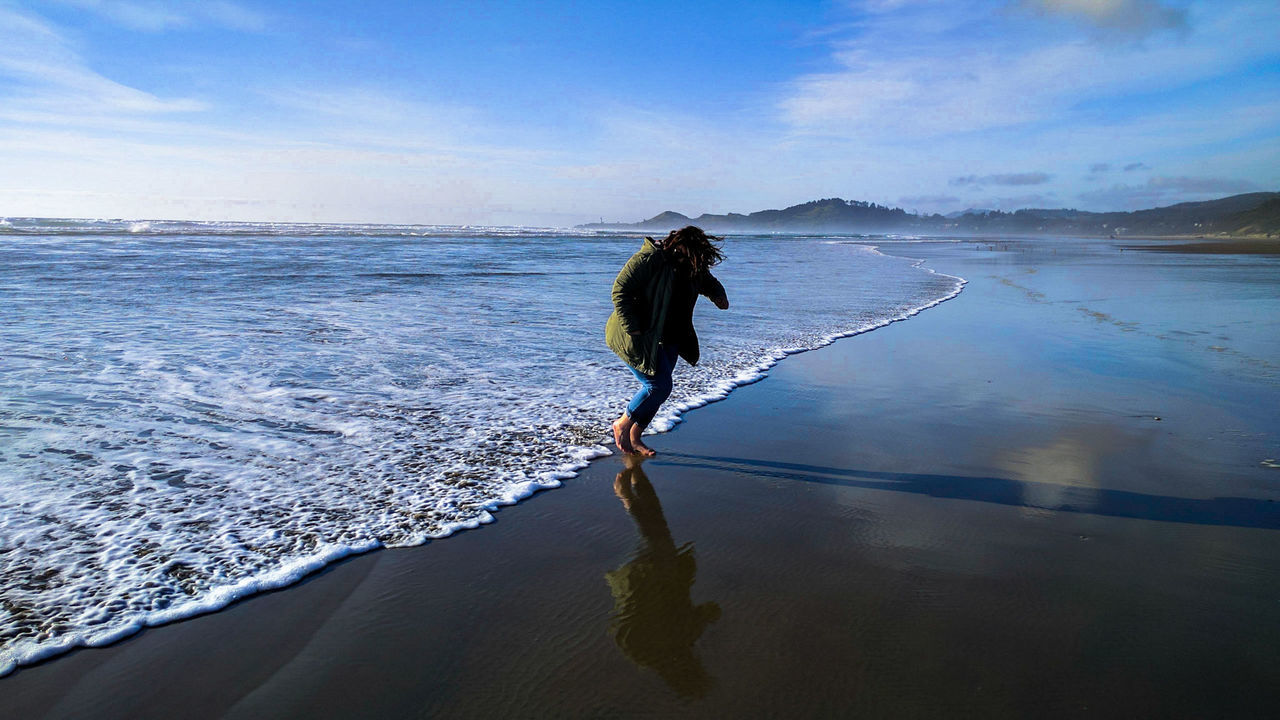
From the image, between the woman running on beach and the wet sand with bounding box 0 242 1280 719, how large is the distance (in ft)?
2.11

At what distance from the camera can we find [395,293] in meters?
15.3

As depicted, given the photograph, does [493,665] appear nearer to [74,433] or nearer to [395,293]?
[74,433]

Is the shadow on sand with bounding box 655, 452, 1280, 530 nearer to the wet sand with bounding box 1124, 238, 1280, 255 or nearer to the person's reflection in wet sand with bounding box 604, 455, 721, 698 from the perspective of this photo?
the person's reflection in wet sand with bounding box 604, 455, 721, 698

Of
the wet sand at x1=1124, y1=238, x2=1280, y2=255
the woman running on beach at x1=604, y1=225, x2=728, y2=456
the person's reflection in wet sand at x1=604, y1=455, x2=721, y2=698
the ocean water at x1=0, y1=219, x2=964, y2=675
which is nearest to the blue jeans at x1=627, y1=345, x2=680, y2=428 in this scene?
the woman running on beach at x1=604, y1=225, x2=728, y2=456

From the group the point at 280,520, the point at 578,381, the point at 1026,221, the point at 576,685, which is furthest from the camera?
the point at 1026,221

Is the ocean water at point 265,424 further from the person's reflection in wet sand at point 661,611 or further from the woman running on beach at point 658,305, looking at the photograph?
the person's reflection in wet sand at point 661,611

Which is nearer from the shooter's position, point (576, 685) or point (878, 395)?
point (576, 685)

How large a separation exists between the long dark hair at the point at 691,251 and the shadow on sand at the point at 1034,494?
145 centimetres

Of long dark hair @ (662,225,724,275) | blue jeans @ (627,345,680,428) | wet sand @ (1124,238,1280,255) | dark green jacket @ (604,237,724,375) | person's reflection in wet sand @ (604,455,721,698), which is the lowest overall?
person's reflection in wet sand @ (604,455,721,698)

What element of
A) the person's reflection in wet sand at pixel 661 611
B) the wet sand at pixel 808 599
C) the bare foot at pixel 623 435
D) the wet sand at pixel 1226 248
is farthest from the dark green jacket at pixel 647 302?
the wet sand at pixel 1226 248

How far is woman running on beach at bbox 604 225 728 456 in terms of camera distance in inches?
192

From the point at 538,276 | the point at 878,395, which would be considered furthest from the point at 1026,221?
the point at 878,395

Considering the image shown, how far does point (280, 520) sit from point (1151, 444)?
620cm

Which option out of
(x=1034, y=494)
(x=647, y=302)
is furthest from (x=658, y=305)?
(x=1034, y=494)
